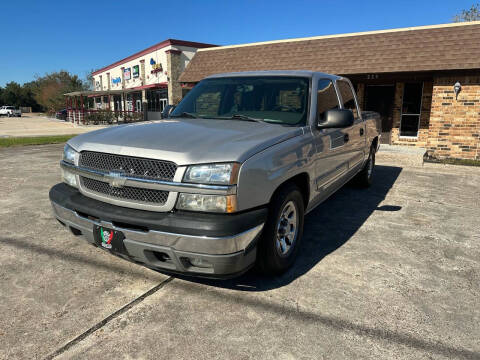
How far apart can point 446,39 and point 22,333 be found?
A: 41.4 ft

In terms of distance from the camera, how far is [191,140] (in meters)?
2.77

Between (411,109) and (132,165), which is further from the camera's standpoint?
(411,109)

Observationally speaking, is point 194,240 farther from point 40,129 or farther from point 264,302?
point 40,129

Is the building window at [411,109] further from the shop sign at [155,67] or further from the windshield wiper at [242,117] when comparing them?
the shop sign at [155,67]

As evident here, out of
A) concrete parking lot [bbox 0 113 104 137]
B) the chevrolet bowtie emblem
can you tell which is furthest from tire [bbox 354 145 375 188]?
concrete parking lot [bbox 0 113 104 137]

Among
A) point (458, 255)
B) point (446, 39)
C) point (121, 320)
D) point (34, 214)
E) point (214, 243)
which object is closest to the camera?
point (214, 243)

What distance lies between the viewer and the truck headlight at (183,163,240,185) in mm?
2466

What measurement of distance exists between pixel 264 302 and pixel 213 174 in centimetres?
114

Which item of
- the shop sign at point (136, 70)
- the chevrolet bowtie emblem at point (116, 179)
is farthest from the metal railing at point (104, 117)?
the chevrolet bowtie emblem at point (116, 179)

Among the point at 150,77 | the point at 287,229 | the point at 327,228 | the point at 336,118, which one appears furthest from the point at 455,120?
the point at 150,77

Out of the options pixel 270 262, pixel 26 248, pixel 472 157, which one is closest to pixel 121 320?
pixel 270 262

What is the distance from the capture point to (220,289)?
3.03m

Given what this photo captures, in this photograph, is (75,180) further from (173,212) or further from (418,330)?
(418,330)

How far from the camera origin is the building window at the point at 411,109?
13.1m
